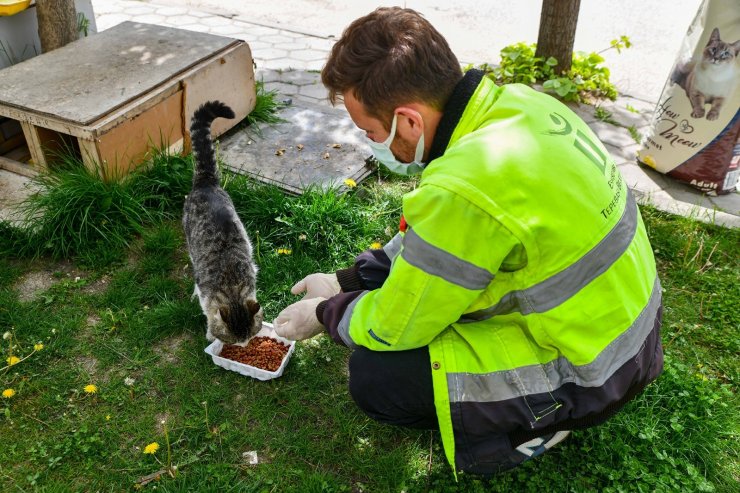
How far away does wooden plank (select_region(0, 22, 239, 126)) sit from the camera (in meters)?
3.59

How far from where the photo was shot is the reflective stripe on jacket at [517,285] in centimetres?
173

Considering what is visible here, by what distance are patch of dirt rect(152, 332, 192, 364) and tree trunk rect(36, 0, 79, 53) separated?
2.63 m

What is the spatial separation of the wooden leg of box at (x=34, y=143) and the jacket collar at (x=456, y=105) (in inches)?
112

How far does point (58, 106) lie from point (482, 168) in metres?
2.88

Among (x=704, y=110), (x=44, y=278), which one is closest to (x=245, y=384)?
(x=44, y=278)

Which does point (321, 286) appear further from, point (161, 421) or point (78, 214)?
point (78, 214)

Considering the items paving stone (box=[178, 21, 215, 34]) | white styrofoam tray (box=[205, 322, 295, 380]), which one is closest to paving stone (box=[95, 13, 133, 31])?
paving stone (box=[178, 21, 215, 34])

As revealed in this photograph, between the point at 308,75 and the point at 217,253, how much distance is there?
3.15 metres

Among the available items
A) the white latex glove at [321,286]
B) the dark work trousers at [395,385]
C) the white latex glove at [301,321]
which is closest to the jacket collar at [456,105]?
the dark work trousers at [395,385]

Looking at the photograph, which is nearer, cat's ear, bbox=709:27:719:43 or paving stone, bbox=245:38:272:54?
cat's ear, bbox=709:27:719:43

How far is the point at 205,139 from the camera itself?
3336 mm

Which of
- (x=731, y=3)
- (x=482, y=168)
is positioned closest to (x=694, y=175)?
(x=731, y=3)

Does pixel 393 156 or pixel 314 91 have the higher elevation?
pixel 393 156

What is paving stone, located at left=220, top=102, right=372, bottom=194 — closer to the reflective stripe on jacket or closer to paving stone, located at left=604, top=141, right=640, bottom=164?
paving stone, located at left=604, top=141, right=640, bottom=164
